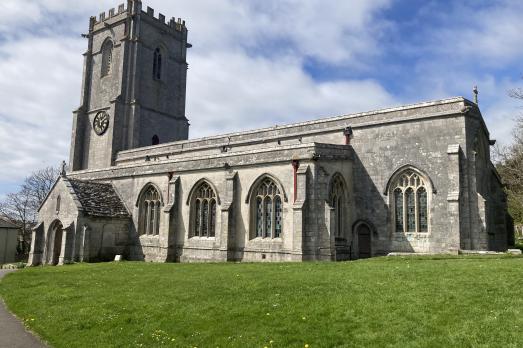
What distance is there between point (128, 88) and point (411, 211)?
97.9 feet

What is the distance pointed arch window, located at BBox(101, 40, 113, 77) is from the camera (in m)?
44.2

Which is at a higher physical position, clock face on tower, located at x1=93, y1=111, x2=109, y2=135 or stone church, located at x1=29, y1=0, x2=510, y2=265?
clock face on tower, located at x1=93, y1=111, x2=109, y2=135

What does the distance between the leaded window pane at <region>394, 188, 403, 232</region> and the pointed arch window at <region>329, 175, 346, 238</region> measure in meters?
2.80

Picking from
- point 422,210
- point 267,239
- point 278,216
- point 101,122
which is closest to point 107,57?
point 101,122

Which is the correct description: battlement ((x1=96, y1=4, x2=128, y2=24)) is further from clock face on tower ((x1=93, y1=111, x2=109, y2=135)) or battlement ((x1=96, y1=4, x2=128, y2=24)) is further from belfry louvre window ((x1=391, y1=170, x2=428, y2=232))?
belfry louvre window ((x1=391, y1=170, x2=428, y2=232))

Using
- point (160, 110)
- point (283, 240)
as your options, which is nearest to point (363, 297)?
point (283, 240)

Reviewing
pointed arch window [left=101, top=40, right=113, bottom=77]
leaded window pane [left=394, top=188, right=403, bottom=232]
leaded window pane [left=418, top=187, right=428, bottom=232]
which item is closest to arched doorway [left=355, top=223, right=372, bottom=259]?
leaded window pane [left=394, top=188, right=403, bottom=232]

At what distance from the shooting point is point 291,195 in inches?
911

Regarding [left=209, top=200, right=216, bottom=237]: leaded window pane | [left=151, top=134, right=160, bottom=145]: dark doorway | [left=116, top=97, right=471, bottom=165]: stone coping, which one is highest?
[left=151, top=134, right=160, bottom=145]: dark doorway

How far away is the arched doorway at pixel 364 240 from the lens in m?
24.5

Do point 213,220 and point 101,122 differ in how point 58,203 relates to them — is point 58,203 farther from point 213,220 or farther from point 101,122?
point 101,122

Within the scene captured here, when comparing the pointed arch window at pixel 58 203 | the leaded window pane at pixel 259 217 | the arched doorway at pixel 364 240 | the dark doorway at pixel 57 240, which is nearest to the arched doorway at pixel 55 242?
the dark doorway at pixel 57 240

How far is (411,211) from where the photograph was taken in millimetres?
23484

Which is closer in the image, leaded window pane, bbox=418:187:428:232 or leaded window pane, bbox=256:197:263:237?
leaded window pane, bbox=418:187:428:232
